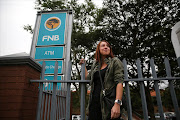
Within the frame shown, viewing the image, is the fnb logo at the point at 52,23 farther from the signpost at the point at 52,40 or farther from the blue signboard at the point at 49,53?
the blue signboard at the point at 49,53

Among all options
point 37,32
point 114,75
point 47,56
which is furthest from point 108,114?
point 37,32

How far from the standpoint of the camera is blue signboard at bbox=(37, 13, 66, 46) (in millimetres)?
5084

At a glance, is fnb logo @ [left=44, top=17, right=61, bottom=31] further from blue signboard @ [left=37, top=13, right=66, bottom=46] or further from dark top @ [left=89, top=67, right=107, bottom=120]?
dark top @ [left=89, top=67, right=107, bottom=120]

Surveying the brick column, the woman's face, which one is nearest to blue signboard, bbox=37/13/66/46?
the brick column

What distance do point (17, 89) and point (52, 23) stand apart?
4217 millimetres

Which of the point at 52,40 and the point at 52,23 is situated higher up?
the point at 52,23

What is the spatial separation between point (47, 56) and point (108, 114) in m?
4.01

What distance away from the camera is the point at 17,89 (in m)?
1.89

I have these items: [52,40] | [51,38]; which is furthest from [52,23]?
[52,40]

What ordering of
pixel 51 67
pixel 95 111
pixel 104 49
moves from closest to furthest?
pixel 95 111, pixel 104 49, pixel 51 67

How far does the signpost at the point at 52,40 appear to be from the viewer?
4676mm

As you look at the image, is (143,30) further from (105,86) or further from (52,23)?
(105,86)

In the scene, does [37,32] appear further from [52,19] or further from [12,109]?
[12,109]

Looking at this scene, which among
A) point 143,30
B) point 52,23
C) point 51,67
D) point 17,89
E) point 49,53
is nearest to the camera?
point 17,89
